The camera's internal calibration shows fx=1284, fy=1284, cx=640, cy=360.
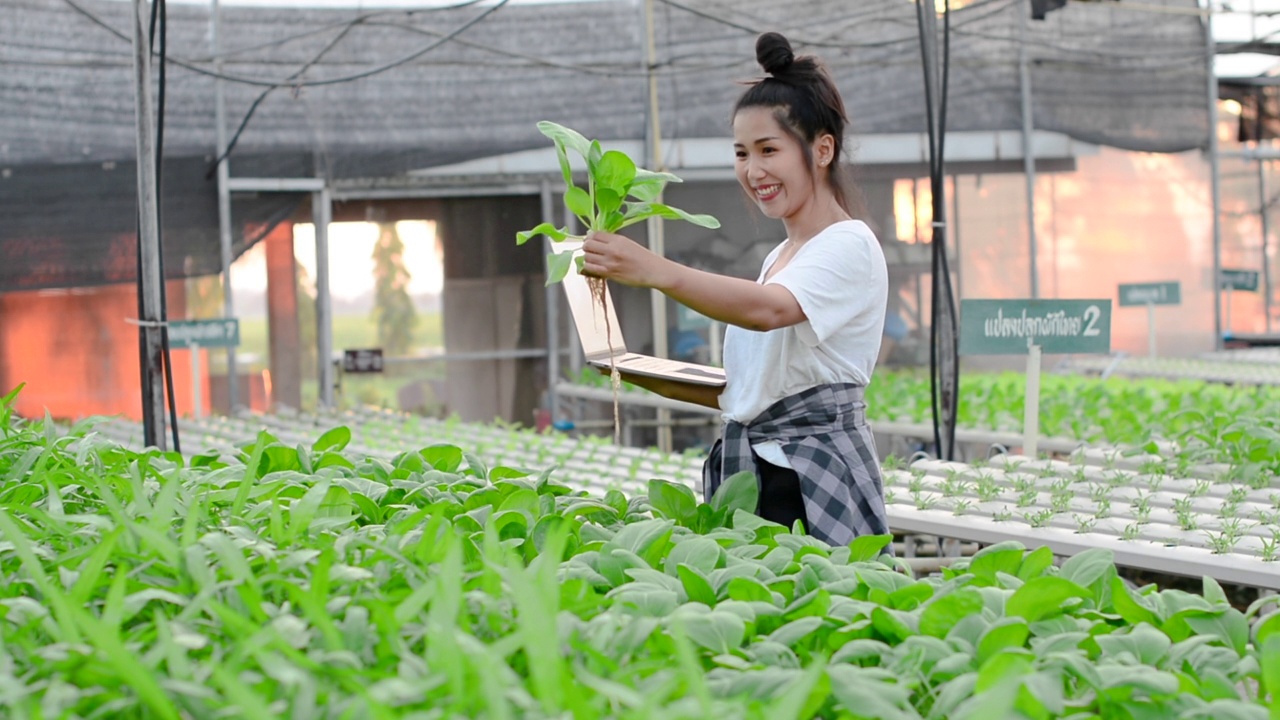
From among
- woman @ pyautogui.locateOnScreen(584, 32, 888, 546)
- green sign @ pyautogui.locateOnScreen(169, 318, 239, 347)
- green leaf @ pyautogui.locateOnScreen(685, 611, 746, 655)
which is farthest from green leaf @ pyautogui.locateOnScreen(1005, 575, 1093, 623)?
green sign @ pyautogui.locateOnScreen(169, 318, 239, 347)

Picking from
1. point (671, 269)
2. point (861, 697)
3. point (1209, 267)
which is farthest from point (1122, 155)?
point (861, 697)

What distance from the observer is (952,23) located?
727 centimetres

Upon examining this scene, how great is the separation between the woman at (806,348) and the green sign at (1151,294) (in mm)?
5242

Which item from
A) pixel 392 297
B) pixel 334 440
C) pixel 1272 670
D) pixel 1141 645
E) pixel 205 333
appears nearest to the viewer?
pixel 1272 670

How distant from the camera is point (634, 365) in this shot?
1695 mm

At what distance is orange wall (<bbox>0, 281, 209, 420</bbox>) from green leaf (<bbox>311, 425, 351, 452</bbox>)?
4819mm

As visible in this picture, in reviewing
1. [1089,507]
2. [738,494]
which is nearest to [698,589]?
[738,494]

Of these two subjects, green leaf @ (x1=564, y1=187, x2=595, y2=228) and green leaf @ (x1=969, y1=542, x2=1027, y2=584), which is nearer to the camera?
green leaf @ (x1=969, y1=542, x2=1027, y2=584)

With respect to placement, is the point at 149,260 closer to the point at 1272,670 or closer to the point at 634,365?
the point at 634,365

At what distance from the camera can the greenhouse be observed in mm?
830

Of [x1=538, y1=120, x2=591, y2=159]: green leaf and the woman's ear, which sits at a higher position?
the woman's ear

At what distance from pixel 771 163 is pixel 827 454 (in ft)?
1.26

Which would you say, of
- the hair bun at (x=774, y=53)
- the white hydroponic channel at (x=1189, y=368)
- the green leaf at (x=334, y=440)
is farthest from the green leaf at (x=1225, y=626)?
the white hydroponic channel at (x=1189, y=368)

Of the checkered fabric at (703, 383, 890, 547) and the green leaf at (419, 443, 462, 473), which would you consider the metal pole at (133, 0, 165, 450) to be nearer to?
the green leaf at (419, 443, 462, 473)
